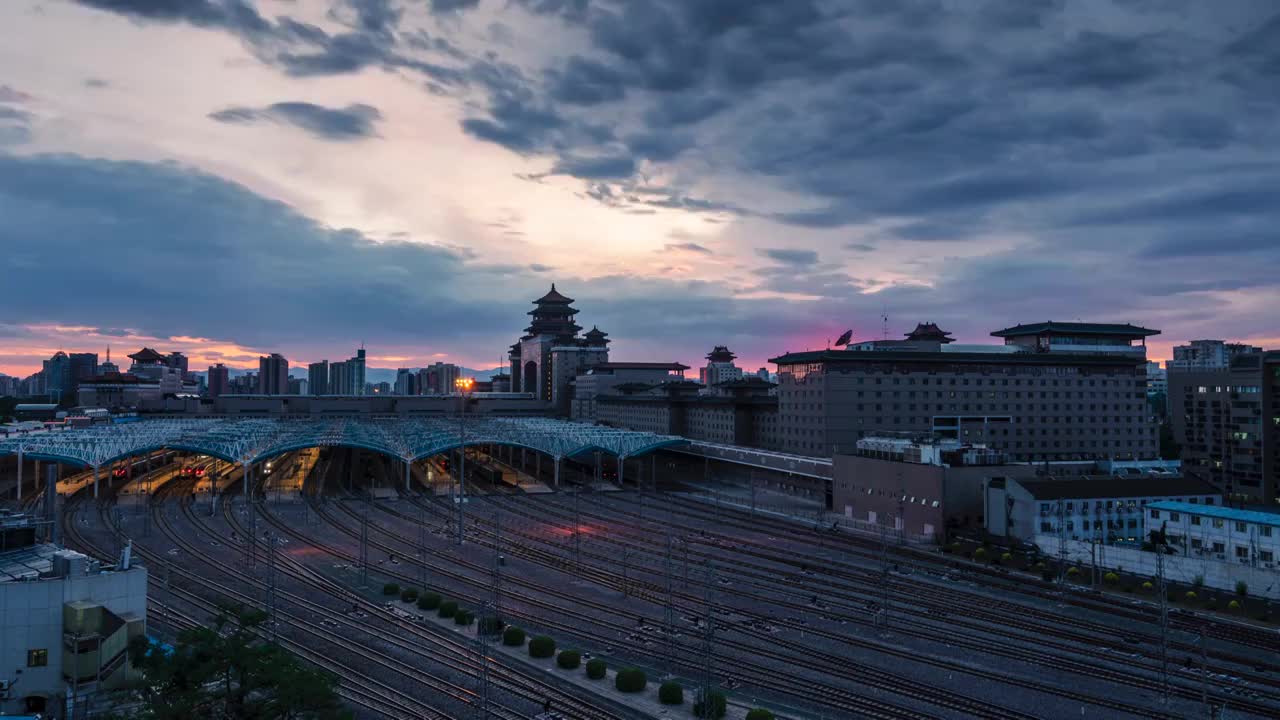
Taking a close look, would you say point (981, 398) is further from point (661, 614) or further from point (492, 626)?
point (492, 626)

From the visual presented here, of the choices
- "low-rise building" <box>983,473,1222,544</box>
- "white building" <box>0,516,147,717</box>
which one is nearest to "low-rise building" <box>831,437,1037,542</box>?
"low-rise building" <box>983,473,1222,544</box>

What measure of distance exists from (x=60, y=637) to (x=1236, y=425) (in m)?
111

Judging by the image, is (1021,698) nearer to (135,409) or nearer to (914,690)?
(914,690)

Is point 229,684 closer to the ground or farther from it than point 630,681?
farther from it

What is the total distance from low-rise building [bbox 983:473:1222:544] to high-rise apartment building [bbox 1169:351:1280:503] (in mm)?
31233

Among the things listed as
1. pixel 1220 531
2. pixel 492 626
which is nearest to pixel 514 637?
pixel 492 626

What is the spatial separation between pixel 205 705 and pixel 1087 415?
338ft

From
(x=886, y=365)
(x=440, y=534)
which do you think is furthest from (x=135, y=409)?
(x=886, y=365)

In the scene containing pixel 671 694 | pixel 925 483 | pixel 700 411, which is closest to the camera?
pixel 671 694

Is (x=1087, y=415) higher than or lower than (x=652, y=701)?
higher

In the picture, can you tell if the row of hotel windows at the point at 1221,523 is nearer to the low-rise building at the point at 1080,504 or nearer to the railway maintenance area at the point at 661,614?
the low-rise building at the point at 1080,504

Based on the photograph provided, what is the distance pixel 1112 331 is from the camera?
4299 inches

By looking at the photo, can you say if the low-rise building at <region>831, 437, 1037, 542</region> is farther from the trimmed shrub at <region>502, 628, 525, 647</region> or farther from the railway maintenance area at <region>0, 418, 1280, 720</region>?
the trimmed shrub at <region>502, 628, 525, 647</region>

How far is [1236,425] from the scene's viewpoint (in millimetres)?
95500
